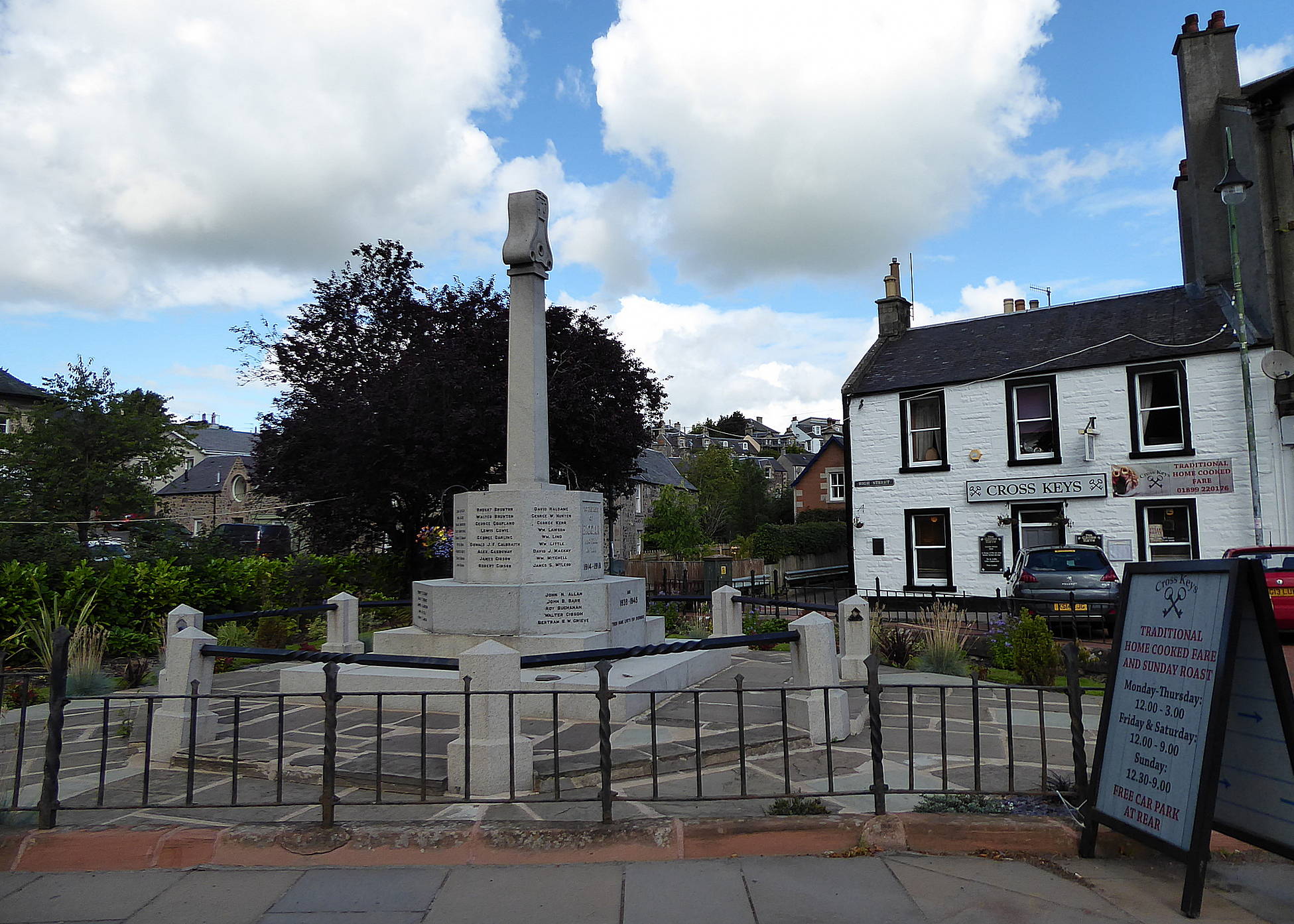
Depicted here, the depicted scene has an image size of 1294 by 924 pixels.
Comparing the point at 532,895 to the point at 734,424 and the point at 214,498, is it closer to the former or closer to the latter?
the point at 214,498

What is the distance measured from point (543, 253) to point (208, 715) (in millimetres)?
6476

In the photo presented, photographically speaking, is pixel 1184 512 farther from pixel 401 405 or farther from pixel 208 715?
pixel 208 715

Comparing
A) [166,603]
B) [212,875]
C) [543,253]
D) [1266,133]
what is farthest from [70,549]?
[1266,133]

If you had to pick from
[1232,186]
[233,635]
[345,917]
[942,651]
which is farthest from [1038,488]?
[345,917]

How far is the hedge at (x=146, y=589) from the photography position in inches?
442

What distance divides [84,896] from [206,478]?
170 ft

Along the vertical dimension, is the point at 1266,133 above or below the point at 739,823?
above

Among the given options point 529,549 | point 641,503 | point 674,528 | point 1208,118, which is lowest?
point 529,549

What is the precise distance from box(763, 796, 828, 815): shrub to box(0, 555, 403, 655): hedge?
947 centimetres

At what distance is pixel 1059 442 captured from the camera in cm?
2022

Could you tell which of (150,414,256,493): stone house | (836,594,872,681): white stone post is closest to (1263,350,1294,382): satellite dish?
(836,594,872,681): white stone post

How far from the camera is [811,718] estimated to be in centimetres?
667

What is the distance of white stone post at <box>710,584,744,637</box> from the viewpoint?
10664mm

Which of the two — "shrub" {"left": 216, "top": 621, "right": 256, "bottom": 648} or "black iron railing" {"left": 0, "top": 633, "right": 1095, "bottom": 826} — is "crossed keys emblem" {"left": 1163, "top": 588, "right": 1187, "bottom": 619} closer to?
"black iron railing" {"left": 0, "top": 633, "right": 1095, "bottom": 826}
